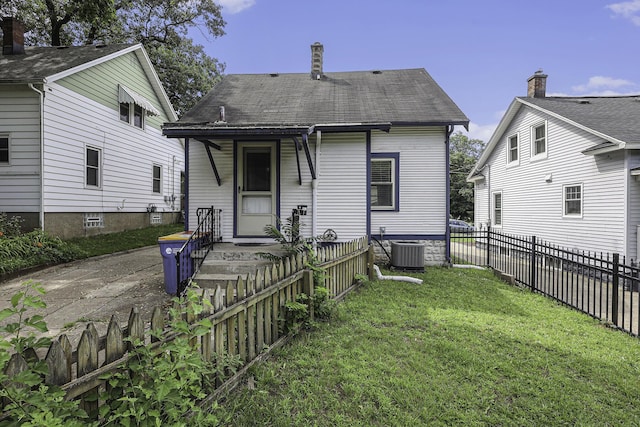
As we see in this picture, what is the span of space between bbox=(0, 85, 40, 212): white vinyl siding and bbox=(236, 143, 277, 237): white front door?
20.6 ft

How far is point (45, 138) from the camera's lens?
30.6 feet

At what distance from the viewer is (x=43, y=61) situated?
10.6 metres

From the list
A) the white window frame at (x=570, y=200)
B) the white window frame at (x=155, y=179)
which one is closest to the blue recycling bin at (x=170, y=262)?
the white window frame at (x=155, y=179)

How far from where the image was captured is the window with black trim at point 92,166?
36.2 feet

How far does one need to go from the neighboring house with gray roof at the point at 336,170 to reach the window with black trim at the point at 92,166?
4936mm

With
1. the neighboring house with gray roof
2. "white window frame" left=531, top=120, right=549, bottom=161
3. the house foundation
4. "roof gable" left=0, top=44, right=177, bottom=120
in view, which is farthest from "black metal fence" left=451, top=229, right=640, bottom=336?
"roof gable" left=0, top=44, right=177, bottom=120

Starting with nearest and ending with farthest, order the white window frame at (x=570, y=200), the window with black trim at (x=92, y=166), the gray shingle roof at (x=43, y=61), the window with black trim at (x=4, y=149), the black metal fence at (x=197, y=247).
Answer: the black metal fence at (x=197, y=247) → the gray shingle roof at (x=43, y=61) → the window with black trim at (x=4, y=149) → the white window frame at (x=570, y=200) → the window with black trim at (x=92, y=166)

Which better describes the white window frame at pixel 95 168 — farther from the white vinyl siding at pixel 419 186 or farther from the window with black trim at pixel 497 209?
the window with black trim at pixel 497 209

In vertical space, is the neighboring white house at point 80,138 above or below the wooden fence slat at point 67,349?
above

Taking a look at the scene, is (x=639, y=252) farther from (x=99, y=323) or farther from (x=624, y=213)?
(x=99, y=323)

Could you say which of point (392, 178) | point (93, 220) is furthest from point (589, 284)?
point (93, 220)

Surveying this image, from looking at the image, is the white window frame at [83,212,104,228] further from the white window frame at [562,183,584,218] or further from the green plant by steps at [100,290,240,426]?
the white window frame at [562,183,584,218]

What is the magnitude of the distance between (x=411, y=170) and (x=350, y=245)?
157 inches

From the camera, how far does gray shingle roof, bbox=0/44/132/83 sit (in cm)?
915
